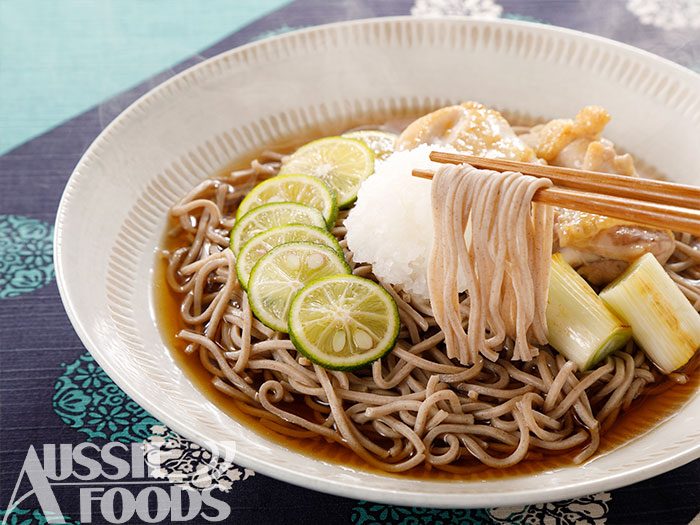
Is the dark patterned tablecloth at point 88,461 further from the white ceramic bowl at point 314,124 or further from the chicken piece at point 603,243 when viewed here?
the chicken piece at point 603,243

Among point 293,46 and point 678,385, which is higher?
point 293,46

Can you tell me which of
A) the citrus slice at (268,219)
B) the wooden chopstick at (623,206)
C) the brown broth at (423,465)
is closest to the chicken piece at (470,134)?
the citrus slice at (268,219)

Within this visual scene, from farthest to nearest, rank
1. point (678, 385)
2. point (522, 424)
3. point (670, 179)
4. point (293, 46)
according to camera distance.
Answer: point (293, 46), point (670, 179), point (678, 385), point (522, 424)

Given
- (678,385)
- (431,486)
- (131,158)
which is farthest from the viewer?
(131,158)

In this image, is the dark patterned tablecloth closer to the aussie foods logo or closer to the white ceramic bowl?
the aussie foods logo

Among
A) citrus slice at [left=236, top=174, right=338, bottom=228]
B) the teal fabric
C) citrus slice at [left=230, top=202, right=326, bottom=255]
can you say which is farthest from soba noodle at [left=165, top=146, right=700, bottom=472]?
the teal fabric

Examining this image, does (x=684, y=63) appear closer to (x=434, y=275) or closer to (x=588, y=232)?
(x=588, y=232)

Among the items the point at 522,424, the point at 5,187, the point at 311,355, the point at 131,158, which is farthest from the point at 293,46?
the point at 522,424

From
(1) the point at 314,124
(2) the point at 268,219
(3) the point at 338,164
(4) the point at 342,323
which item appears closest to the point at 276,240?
(2) the point at 268,219
